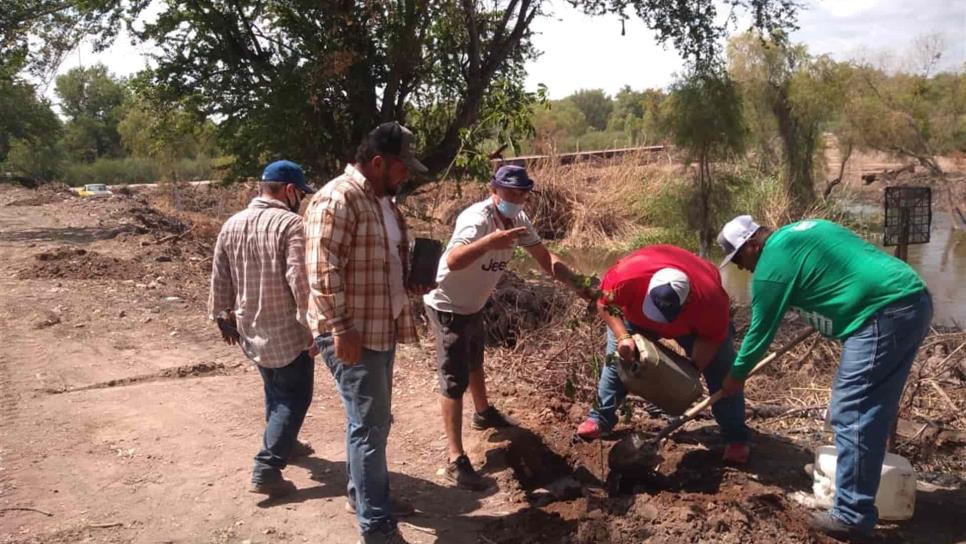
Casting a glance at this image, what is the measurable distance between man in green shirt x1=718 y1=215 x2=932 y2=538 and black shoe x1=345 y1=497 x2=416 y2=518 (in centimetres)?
187

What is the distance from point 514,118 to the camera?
796cm

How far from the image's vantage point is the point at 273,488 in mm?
3980

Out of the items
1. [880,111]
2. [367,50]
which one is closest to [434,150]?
[367,50]

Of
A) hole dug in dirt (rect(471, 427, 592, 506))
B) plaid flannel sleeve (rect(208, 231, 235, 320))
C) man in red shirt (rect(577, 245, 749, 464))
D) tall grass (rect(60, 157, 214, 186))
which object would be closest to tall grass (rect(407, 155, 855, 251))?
hole dug in dirt (rect(471, 427, 592, 506))

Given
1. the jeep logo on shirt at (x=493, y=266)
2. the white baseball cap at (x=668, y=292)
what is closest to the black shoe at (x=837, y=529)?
the white baseball cap at (x=668, y=292)

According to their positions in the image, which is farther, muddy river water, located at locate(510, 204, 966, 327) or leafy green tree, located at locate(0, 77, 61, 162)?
leafy green tree, located at locate(0, 77, 61, 162)

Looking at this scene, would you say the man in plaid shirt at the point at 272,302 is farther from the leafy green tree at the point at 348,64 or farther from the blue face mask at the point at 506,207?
the leafy green tree at the point at 348,64

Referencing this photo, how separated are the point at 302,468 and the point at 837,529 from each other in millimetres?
2842

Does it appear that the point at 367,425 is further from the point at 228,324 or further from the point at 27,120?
the point at 27,120

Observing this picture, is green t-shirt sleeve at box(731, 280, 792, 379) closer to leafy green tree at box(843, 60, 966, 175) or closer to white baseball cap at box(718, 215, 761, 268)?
white baseball cap at box(718, 215, 761, 268)

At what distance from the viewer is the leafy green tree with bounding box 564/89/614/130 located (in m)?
87.4

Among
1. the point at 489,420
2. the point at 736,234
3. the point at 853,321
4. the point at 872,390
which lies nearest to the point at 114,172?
the point at 489,420

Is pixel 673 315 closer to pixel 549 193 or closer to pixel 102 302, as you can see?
pixel 102 302

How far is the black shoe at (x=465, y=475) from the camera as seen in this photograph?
4.22 metres
